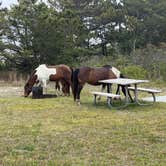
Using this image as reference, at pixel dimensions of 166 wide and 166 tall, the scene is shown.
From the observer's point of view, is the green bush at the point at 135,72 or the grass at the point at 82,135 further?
the green bush at the point at 135,72

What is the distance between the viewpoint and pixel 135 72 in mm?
18438

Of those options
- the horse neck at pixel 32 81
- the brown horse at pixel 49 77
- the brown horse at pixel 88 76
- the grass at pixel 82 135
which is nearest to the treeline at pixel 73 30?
the horse neck at pixel 32 81

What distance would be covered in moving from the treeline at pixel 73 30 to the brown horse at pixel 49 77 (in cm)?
764

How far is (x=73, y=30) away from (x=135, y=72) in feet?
23.2

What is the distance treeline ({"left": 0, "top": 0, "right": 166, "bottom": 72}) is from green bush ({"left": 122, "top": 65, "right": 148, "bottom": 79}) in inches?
174

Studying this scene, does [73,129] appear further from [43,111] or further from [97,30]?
[97,30]

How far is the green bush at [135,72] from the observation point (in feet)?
60.5

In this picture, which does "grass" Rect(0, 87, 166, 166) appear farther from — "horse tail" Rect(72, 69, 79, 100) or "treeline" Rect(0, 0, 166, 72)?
"treeline" Rect(0, 0, 166, 72)

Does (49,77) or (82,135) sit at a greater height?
(49,77)

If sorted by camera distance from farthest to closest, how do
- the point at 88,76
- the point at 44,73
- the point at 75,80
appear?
the point at 44,73, the point at 75,80, the point at 88,76

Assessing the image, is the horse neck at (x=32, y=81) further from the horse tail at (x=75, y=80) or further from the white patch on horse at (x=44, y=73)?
the horse tail at (x=75, y=80)

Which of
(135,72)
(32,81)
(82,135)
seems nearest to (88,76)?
(32,81)

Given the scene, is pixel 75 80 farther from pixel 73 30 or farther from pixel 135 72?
pixel 73 30

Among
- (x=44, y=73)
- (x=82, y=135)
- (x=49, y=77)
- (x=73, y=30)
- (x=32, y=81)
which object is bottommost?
(x=82, y=135)
